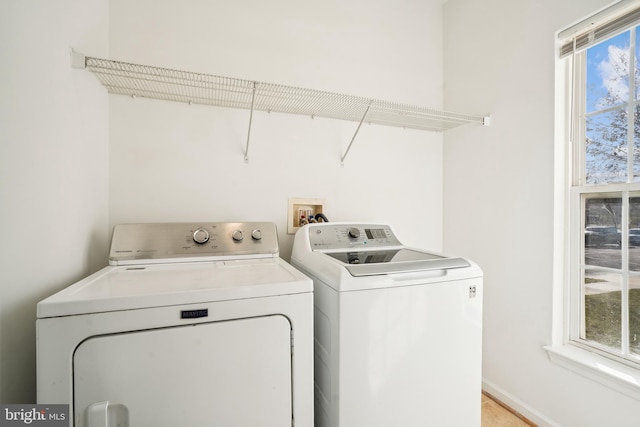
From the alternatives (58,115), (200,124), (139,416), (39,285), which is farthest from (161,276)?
(200,124)

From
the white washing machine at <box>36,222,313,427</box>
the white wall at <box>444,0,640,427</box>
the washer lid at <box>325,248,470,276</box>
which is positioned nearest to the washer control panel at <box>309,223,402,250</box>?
the washer lid at <box>325,248,470,276</box>

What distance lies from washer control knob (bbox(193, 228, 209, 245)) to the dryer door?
0.61 m

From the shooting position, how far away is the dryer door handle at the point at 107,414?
759mm

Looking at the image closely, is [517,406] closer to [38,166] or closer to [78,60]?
[38,166]

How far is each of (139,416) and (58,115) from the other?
1049 mm

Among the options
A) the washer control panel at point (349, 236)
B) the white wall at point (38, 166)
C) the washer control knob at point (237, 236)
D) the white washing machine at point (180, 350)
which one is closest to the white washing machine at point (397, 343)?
the white washing machine at point (180, 350)

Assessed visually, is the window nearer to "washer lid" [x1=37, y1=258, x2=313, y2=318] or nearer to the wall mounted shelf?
the wall mounted shelf

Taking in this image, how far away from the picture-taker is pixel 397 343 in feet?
3.49

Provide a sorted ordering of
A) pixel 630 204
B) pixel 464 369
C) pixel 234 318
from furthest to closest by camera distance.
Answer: pixel 630 204 → pixel 464 369 → pixel 234 318

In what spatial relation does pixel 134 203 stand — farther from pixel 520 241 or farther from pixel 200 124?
pixel 520 241

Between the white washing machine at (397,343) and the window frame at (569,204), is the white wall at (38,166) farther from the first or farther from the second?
the window frame at (569,204)

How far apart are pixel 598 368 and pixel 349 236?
137cm

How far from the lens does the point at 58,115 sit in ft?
3.28

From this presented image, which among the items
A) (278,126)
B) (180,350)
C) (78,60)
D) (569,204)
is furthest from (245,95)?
(569,204)
